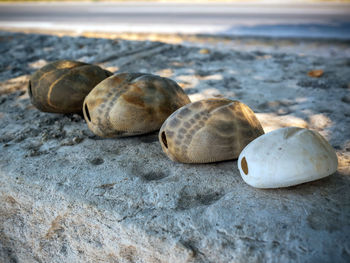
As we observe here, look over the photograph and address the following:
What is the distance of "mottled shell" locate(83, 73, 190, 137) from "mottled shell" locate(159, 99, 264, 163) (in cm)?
25

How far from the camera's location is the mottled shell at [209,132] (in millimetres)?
1692

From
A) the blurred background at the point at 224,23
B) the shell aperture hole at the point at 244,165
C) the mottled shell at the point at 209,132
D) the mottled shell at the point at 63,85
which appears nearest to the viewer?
the shell aperture hole at the point at 244,165

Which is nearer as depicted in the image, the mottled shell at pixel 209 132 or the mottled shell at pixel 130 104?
the mottled shell at pixel 209 132

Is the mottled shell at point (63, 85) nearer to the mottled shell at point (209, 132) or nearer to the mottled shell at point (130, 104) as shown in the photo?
the mottled shell at point (130, 104)

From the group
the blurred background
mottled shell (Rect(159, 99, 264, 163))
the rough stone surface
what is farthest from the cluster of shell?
the blurred background

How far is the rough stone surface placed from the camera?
1.31 metres

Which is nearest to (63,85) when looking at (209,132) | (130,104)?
(130,104)

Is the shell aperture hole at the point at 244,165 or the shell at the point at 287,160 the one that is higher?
the shell at the point at 287,160

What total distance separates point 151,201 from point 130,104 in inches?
26.3

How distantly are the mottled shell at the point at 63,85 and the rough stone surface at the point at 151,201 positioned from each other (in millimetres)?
149

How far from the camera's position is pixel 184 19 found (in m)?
8.36

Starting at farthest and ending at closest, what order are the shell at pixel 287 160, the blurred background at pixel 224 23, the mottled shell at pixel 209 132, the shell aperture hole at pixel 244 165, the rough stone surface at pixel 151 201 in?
1. the blurred background at pixel 224 23
2. the mottled shell at pixel 209 132
3. the shell aperture hole at pixel 244 165
4. the shell at pixel 287 160
5. the rough stone surface at pixel 151 201

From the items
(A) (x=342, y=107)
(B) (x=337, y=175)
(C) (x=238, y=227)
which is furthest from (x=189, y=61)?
(C) (x=238, y=227)

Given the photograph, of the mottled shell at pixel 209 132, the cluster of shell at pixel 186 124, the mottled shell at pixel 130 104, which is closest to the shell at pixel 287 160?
the cluster of shell at pixel 186 124
